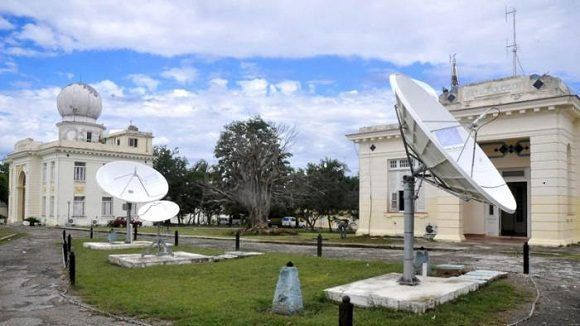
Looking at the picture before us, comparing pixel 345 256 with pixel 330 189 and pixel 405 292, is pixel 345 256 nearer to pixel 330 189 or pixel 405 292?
pixel 405 292

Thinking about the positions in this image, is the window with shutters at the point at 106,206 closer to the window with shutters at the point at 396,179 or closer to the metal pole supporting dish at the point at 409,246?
the window with shutters at the point at 396,179

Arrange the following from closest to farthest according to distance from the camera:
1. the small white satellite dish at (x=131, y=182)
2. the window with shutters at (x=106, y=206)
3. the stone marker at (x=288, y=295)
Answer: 1. the stone marker at (x=288, y=295)
2. the small white satellite dish at (x=131, y=182)
3. the window with shutters at (x=106, y=206)

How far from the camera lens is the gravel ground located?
30.3 ft

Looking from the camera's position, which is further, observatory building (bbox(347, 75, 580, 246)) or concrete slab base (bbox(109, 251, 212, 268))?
observatory building (bbox(347, 75, 580, 246))

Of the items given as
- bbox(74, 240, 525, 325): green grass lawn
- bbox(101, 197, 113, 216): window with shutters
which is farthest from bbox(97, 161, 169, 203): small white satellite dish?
bbox(101, 197, 113, 216): window with shutters

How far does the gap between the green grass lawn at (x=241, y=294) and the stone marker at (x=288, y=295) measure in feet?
0.53

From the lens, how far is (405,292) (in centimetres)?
967

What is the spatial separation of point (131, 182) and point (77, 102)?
42.1 m

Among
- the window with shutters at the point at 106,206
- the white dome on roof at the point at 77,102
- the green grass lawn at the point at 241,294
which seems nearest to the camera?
the green grass lawn at the point at 241,294

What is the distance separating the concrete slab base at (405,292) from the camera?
888 cm

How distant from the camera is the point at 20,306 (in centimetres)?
1063

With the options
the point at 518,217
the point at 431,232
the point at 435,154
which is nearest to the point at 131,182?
the point at 431,232

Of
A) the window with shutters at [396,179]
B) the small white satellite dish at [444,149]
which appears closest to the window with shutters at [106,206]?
the window with shutters at [396,179]

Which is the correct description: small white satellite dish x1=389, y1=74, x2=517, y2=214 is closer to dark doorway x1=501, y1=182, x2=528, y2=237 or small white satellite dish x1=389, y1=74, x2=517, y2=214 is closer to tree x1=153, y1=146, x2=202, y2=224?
dark doorway x1=501, y1=182, x2=528, y2=237
